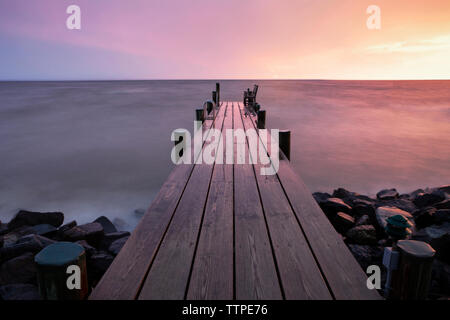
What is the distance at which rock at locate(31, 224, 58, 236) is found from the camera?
5.62 meters

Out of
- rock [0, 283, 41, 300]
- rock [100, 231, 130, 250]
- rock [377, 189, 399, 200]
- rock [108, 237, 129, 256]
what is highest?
rock [0, 283, 41, 300]

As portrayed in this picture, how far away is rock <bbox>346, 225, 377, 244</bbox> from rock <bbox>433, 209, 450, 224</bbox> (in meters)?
1.25

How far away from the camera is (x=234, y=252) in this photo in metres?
2.63

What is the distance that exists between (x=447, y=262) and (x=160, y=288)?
386 centimetres

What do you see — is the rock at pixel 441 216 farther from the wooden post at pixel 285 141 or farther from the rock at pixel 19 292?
the rock at pixel 19 292

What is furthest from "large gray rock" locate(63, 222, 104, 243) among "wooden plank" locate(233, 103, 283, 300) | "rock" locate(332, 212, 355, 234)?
"rock" locate(332, 212, 355, 234)

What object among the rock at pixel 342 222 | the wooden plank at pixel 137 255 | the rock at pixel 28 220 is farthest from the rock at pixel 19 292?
the rock at pixel 342 222

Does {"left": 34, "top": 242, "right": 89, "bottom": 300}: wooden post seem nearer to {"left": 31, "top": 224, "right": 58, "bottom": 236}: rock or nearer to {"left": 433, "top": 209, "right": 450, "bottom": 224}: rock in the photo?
{"left": 31, "top": 224, "right": 58, "bottom": 236}: rock

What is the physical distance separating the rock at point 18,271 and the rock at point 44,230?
1.53 metres

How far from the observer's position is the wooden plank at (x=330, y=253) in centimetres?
217

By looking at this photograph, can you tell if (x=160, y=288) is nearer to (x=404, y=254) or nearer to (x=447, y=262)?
(x=404, y=254)

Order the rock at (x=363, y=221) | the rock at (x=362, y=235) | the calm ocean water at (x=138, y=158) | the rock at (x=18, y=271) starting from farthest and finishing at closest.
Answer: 1. the calm ocean water at (x=138, y=158)
2. the rock at (x=363, y=221)
3. the rock at (x=362, y=235)
4. the rock at (x=18, y=271)

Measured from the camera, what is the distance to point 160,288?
7.14 feet
